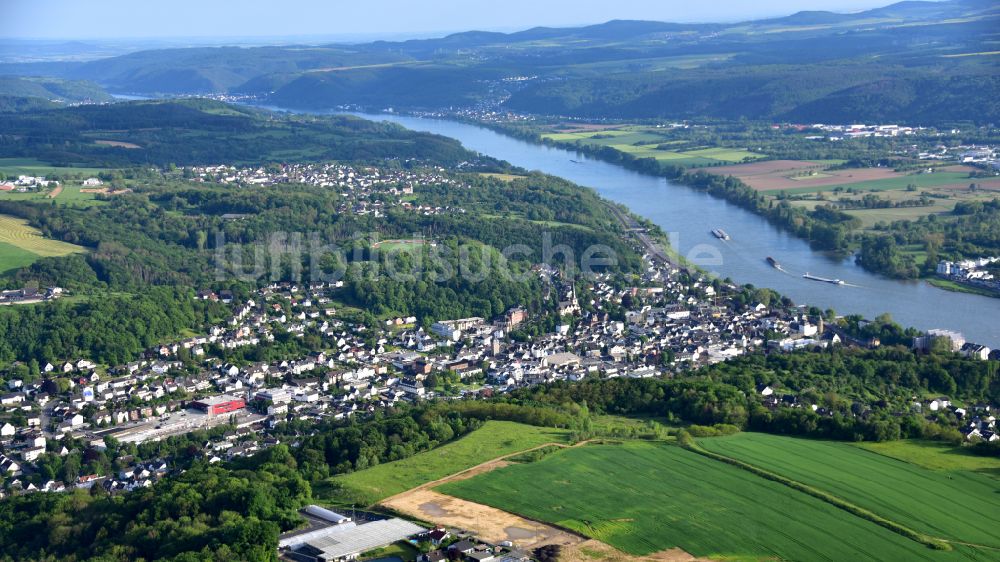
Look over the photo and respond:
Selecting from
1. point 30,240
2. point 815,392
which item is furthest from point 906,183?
point 30,240

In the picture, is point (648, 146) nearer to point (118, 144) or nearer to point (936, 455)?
point (118, 144)

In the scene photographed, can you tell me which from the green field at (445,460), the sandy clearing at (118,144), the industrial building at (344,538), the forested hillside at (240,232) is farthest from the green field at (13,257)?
the sandy clearing at (118,144)

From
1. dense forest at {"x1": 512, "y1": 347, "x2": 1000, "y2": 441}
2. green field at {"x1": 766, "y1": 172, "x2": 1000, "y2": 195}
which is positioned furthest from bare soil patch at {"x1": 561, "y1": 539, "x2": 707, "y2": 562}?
green field at {"x1": 766, "y1": 172, "x2": 1000, "y2": 195}

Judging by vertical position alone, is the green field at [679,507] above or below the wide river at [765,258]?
above

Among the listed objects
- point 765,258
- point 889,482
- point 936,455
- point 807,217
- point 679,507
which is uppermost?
point 679,507

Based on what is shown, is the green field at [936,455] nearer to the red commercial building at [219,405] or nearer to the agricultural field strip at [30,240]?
the red commercial building at [219,405]

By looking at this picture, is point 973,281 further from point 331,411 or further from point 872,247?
point 331,411

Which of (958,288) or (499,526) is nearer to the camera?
(499,526)
